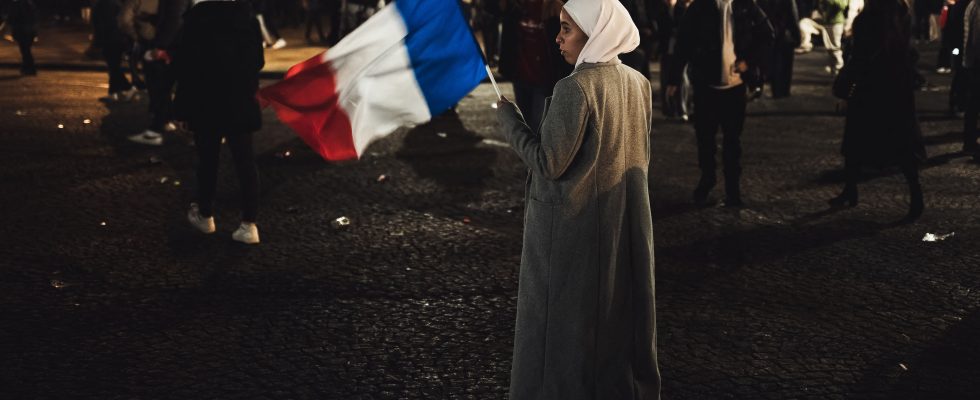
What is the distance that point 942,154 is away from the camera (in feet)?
34.8

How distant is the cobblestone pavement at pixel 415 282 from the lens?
4.92 metres

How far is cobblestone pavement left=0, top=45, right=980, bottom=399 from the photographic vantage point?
4918 mm

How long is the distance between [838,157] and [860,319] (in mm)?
5059

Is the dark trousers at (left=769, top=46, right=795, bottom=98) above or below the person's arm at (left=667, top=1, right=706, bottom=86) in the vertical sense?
below

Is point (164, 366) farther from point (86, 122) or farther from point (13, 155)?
point (86, 122)

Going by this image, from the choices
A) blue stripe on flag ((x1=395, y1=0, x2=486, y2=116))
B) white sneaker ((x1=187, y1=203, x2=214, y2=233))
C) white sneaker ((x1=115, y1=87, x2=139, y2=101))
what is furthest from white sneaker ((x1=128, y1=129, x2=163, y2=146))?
blue stripe on flag ((x1=395, y1=0, x2=486, y2=116))

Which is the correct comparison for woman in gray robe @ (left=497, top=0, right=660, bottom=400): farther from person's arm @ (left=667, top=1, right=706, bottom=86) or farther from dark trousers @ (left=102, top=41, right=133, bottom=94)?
dark trousers @ (left=102, top=41, right=133, bottom=94)

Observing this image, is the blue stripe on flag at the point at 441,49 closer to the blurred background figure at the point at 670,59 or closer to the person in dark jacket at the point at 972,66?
the person in dark jacket at the point at 972,66

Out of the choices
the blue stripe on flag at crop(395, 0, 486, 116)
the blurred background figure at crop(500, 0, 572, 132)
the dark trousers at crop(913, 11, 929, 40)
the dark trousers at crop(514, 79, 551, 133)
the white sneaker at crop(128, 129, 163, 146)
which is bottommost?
the dark trousers at crop(913, 11, 929, 40)

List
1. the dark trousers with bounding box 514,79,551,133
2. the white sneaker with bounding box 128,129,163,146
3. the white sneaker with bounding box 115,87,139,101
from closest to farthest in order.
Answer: the dark trousers with bounding box 514,79,551,133 → the white sneaker with bounding box 128,129,163,146 → the white sneaker with bounding box 115,87,139,101

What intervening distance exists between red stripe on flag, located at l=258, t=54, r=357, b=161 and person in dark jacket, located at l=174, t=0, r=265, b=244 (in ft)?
5.89

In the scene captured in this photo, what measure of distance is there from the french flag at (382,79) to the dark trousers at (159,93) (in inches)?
244

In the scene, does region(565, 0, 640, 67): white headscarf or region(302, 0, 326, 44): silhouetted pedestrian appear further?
region(302, 0, 326, 44): silhouetted pedestrian

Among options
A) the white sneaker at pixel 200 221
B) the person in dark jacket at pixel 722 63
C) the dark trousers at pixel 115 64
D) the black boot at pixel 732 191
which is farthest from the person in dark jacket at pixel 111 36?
the black boot at pixel 732 191
